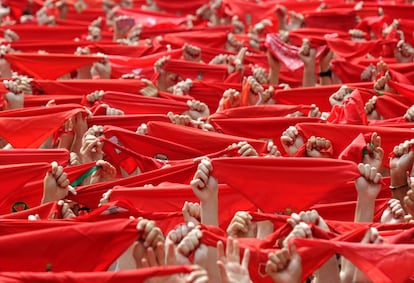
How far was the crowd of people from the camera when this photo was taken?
856 centimetres

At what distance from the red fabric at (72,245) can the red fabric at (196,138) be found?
9.55 feet

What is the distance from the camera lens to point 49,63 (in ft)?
49.1

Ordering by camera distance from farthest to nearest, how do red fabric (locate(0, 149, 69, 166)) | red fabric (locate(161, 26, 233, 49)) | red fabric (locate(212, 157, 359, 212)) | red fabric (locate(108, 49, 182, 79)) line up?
1. red fabric (locate(161, 26, 233, 49))
2. red fabric (locate(108, 49, 182, 79))
3. red fabric (locate(0, 149, 69, 166))
4. red fabric (locate(212, 157, 359, 212))

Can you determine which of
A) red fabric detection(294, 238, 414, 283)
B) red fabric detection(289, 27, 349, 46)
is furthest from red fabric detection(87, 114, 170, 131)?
red fabric detection(294, 238, 414, 283)

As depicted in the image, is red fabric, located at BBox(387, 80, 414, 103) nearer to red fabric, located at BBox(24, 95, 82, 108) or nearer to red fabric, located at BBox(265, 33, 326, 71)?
red fabric, located at BBox(265, 33, 326, 71)

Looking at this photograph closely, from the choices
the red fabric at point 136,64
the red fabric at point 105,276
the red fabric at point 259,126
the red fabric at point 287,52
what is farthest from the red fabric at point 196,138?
the red fabric at point 105,276

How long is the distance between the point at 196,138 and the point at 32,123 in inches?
55.5

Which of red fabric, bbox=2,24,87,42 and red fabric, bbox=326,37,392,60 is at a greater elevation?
red fabric, bbox=326,37,392,60

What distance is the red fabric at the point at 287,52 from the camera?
1488 centimetres

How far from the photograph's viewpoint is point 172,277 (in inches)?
313

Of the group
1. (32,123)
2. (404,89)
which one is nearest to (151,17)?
(404,89)

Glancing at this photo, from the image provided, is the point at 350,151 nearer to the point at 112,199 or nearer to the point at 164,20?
the point at 112,199

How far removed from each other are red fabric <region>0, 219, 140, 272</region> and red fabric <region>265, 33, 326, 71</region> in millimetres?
6452

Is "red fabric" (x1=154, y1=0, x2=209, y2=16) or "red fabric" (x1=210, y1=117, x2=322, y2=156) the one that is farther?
"red fabric" (x1=154, y1=0, x2=209, y2=16)
